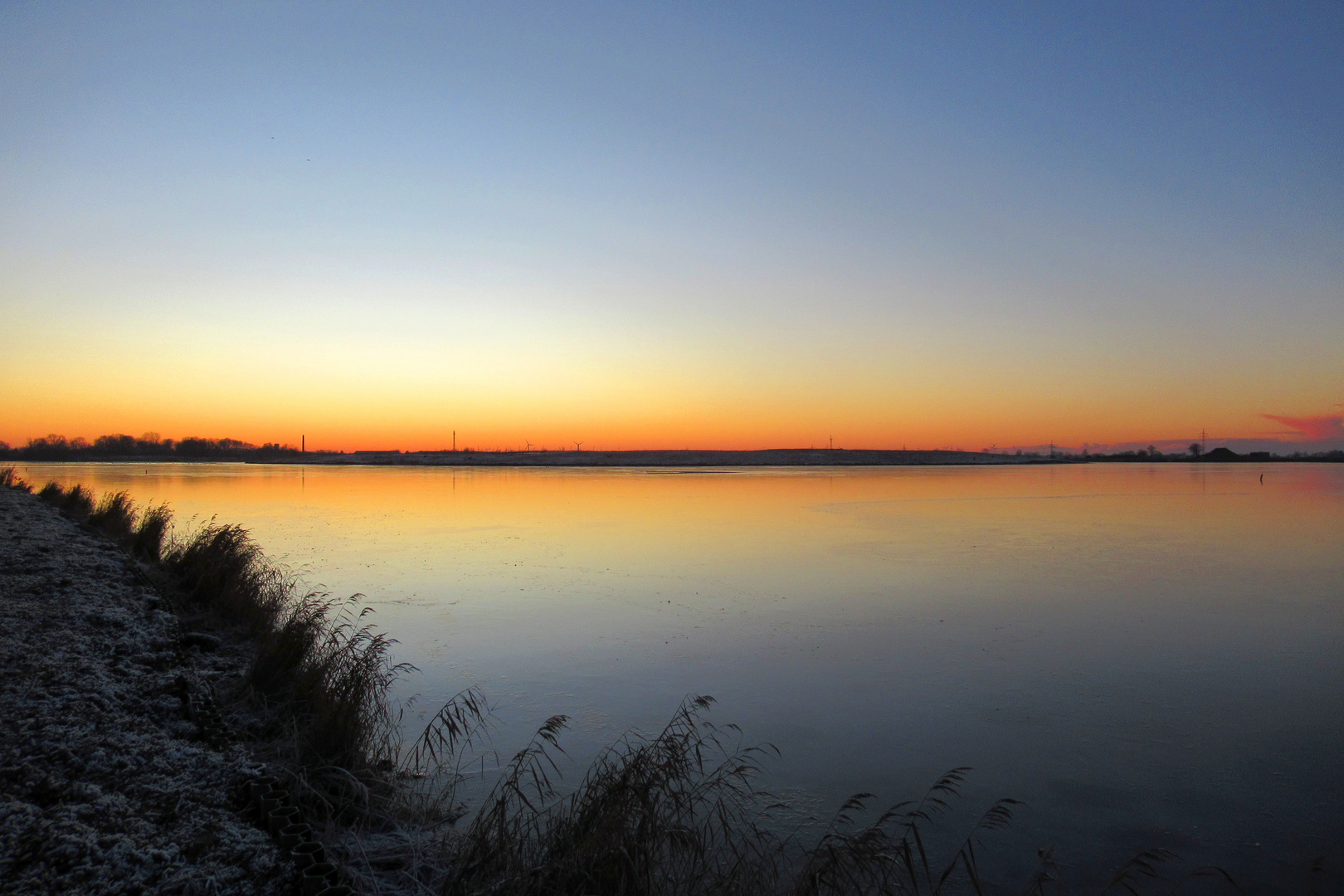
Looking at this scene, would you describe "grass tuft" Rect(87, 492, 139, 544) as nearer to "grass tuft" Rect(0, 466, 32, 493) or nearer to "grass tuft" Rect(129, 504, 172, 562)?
"grass tuft" Rect(129, 504, 172, 562)

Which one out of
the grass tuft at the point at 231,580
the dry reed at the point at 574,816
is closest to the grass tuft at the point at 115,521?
the grass tuft at the point at 231,580

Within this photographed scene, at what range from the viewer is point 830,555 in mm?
12102

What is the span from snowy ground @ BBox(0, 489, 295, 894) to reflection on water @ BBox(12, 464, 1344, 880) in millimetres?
1754

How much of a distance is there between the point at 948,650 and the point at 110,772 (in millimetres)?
5926

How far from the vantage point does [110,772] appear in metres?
3.12

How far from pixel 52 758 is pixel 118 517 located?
12.0 metres

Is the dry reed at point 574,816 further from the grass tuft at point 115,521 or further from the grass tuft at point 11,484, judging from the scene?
the grass tuft at point 11,484

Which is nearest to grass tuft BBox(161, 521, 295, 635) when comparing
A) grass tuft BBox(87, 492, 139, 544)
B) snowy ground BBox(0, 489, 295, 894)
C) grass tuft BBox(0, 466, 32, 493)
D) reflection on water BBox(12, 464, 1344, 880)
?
reflection on water BBox(12, 464, 1344, 880)

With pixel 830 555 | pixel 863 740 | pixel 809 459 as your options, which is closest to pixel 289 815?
pixel 863 740

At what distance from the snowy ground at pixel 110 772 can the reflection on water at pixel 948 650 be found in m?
1.75

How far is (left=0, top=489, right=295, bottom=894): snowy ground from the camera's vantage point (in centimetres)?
247

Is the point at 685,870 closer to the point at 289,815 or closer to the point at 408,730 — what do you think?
the point at 289,815

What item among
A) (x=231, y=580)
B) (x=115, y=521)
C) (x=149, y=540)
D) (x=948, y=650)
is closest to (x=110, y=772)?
(x=231, y=580)

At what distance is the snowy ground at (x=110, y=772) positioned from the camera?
2.47 meters
